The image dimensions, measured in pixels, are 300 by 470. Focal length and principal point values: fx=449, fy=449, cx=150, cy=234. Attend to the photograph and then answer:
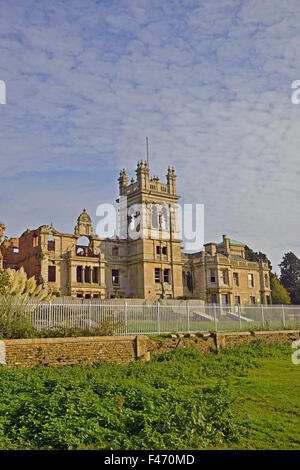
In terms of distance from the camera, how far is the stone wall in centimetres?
1502

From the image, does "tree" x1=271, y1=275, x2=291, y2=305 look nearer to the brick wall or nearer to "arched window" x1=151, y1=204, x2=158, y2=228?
"arched window" x1=151, y1=204, x2=158, y2=228

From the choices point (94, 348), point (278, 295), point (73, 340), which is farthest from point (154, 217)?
point (73, 340)

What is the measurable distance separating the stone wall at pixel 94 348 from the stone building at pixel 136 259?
2659 centimetres

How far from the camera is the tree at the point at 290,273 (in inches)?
3263

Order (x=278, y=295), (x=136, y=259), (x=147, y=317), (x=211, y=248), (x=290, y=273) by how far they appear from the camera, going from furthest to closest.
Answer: (x=290, y=273)
(x=278, y=295)
(x=211, y=248)
(x=136, y=259)
(x=147, y=317)

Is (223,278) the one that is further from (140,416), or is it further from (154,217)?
(140,416)

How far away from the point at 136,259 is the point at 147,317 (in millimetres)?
31498

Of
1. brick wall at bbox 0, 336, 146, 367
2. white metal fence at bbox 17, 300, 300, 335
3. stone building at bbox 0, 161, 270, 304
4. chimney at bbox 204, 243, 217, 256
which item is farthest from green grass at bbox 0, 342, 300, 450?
chimney at bbox 204, 243, 217, 256

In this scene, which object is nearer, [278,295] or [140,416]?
[140,416]

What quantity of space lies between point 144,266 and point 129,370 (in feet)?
116

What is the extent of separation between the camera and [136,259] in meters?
51.4

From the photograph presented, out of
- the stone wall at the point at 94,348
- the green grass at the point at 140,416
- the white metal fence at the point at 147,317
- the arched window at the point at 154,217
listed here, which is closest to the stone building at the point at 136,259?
the arched window at the point at 154,217
